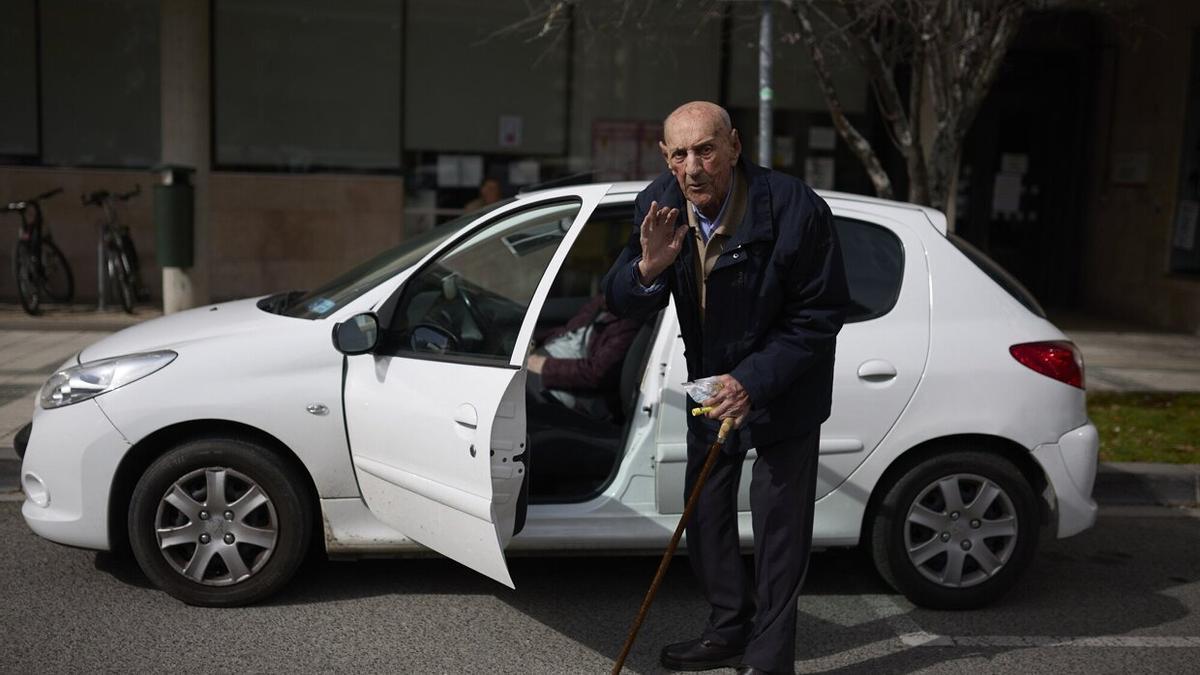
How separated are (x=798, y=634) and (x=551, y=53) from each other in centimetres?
919

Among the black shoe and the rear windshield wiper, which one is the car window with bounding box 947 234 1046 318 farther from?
the rear windshield wiper

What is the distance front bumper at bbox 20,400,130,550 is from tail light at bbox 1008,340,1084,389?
3.36m

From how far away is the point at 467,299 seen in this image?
5094mm

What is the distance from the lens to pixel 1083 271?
45.9 ft

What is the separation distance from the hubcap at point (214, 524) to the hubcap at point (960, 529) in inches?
95.4

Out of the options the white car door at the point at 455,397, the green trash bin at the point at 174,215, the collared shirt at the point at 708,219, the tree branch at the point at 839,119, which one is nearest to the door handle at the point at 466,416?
the white car door at the point at 455,397

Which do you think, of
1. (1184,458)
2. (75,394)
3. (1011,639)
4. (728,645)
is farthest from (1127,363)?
(75,394)

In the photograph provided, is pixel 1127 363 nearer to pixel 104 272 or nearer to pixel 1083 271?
pixel 1083 271

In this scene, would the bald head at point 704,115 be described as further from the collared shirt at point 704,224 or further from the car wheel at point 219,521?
the car wheel at point 219,521

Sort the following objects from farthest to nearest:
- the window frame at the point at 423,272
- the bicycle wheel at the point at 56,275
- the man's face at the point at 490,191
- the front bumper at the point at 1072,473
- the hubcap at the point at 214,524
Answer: the man's face at the point at 490,191
the bicycle wheel at the point at 56,275
the front bumper at the point at 1072,473
the hubcap at the point at 214,524
the window frame at the point at 423,272

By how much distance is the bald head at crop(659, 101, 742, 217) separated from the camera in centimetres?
357

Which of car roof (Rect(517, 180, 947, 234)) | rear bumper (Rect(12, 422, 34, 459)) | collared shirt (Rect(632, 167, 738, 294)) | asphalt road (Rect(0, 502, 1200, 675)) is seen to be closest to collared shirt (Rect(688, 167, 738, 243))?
collared shirt (Rect(632, 167, 738, 294))

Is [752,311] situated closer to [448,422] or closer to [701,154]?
[701,154]

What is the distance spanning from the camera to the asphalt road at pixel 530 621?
422cm
